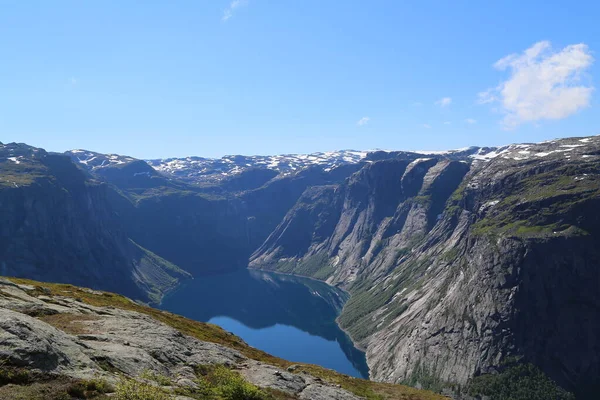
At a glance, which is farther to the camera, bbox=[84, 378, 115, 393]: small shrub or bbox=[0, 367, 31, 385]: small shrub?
bbox=[84, 378, 115, 393]: small shrub

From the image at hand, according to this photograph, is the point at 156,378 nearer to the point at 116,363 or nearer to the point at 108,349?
the point at 116,363

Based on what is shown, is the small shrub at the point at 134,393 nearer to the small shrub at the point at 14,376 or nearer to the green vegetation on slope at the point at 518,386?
the small shrub at the point at 14,376

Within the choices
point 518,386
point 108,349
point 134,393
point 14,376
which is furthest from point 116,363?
point 518,386

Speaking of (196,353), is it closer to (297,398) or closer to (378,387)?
(297,398)

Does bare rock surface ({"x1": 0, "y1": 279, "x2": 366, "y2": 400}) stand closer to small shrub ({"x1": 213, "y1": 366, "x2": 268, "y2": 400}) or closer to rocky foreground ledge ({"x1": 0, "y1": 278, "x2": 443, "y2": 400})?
rocky foreground ledge ({"x1": 0, "y1": 278, "x2": 443, "y2": 400})

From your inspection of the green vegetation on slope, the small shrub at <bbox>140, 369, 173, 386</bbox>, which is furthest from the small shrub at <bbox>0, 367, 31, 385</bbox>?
the green vegetation on slope

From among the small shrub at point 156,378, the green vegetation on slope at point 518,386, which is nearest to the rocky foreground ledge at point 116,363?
the small shrub at point 156,378

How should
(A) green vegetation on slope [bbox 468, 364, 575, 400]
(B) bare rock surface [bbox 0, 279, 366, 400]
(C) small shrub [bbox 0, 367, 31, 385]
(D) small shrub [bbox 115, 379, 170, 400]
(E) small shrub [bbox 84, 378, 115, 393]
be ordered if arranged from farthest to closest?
(A) green vegetation on slope [bbox 468, 364, 575, 400], (B) bare rock surface [bbox 0, 279, 366, 400], (E) small shrub [bbox 84, 378, 115, 393], (D) small shrub [bbox 115, 379, 170, 400], (C) small shrub [bbox 0, 367, 31, 385]

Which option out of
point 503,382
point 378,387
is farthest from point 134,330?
point 503,382

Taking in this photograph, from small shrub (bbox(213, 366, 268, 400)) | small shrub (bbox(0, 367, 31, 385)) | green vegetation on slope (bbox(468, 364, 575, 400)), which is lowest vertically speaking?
green vegetation on slope (bbox(468, 364, 575, 400))
